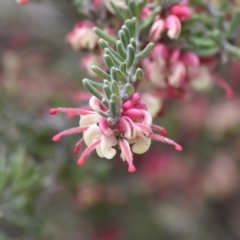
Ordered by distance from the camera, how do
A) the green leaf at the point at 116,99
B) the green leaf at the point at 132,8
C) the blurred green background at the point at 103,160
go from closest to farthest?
1. the green leaf at the point at 116,99
2. the green leaf at the point at 132,8
3. the blurred green background at the point at 103,160

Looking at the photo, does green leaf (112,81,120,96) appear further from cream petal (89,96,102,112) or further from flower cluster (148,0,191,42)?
flower cluster (148,0,191,42)

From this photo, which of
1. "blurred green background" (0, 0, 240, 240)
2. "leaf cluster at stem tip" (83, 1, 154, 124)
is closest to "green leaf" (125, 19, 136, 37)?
"leaf cluster at stem tip" (83, 1, 154, 124)

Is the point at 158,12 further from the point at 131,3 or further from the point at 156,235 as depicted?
the point at 156,235

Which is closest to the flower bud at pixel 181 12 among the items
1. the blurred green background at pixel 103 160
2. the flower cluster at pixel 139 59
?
the flower cluster at pixel 139 59

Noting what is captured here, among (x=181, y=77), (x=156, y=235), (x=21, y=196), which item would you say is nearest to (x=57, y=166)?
(x=21, y=196)

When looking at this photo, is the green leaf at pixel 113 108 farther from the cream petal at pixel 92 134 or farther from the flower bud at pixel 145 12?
the flower bud at pixel 145 12

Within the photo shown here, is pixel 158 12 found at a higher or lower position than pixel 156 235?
higher

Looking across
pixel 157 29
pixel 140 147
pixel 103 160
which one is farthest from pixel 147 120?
pixel 103 160
